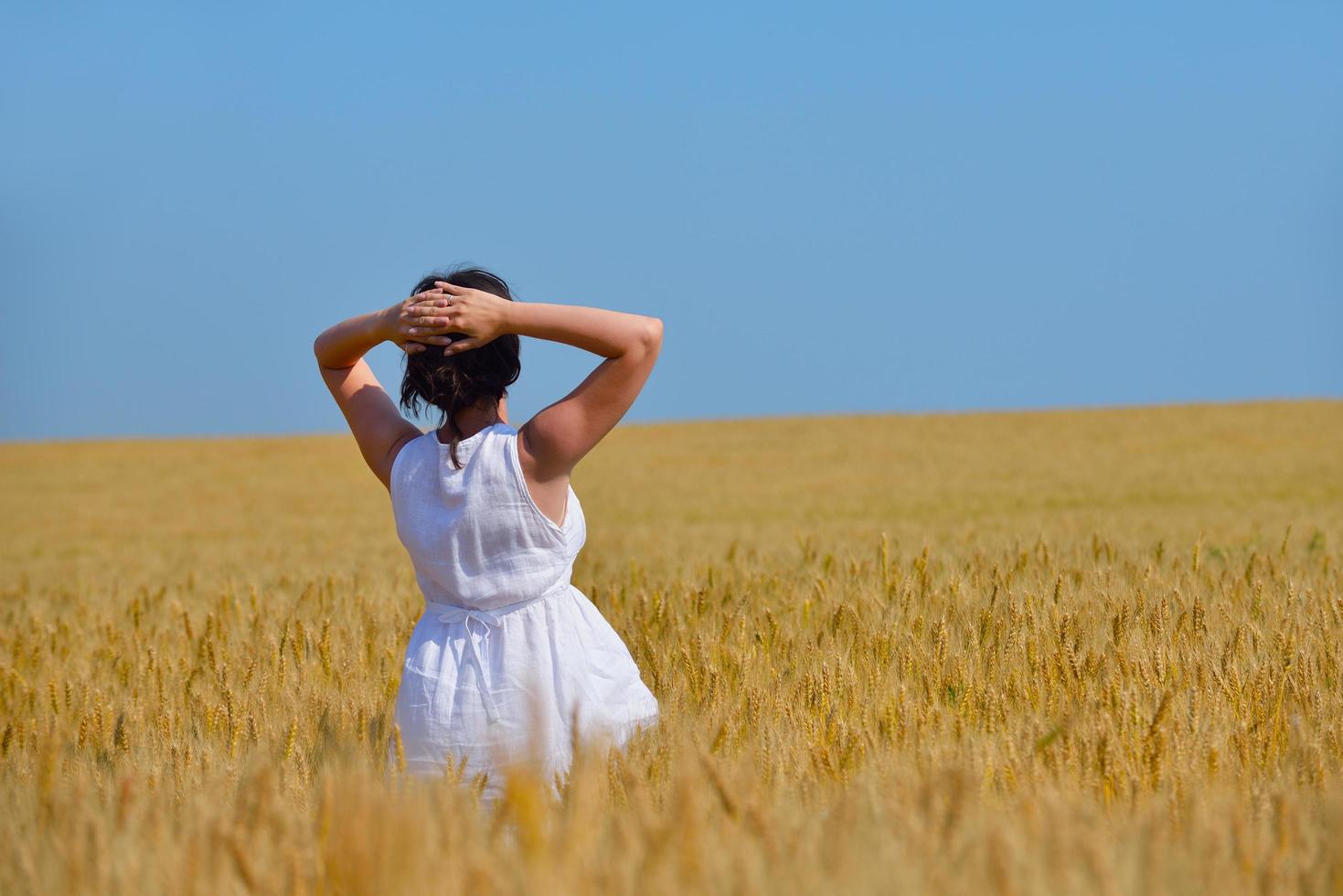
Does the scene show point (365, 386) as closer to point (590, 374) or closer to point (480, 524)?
point (480, 524)

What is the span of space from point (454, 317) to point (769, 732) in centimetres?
104

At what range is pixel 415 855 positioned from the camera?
1.35 m

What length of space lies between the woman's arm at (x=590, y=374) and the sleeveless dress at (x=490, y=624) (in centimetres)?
9

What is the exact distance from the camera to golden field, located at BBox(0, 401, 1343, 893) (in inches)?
57.3

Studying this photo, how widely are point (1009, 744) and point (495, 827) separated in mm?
964

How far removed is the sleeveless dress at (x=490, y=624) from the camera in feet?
8.09

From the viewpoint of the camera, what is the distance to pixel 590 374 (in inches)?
94.9

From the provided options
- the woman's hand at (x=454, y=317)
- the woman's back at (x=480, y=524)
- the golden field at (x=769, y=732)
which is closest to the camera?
the golden field at (x=769, y=732)

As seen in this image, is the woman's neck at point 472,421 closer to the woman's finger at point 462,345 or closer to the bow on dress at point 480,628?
the woman's finger at point 462,345

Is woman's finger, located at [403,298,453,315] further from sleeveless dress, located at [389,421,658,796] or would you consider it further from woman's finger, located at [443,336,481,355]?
sleeveless dress, located at [389,421,658,796]


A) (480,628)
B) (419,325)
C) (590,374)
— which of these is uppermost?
(419,325)

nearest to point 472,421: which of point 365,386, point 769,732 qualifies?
point 365,386

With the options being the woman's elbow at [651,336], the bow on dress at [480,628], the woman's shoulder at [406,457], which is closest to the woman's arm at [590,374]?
the woman's elbow at [651,336]

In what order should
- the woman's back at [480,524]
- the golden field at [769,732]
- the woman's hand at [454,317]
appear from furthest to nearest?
1. the woman's back at [480,524]
2. the woman's hand at [454,317]
3. the golden field at [769,732]
